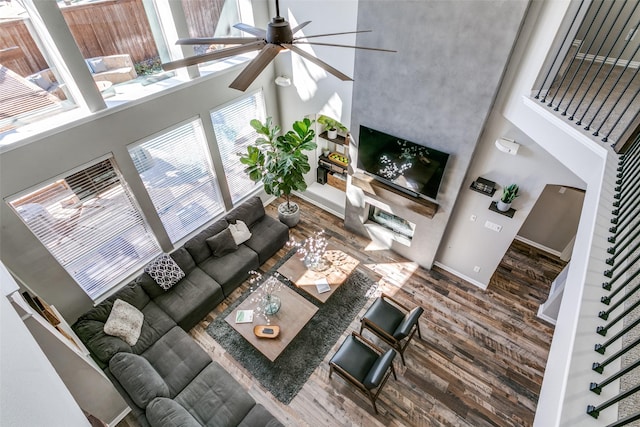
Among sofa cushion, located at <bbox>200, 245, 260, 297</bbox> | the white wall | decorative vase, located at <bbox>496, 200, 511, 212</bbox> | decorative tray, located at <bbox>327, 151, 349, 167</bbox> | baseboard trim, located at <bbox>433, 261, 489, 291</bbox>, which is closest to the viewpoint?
the white wall

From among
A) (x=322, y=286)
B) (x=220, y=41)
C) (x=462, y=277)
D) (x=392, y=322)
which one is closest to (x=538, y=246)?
(x=462, y=277)

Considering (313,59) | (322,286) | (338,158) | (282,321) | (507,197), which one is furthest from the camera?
(338,158)

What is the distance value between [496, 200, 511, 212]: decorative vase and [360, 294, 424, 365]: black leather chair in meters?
1.94

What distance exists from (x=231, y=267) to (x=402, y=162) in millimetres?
3421

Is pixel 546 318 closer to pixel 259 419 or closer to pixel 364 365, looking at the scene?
pixel 364 365

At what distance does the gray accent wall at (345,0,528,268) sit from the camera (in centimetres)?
368

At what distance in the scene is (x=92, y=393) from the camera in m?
3.69

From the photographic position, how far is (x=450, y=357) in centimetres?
487

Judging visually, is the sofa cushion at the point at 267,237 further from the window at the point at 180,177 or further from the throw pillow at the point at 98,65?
the throw pillow at the point at 98,65

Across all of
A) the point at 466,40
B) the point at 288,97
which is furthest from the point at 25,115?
the point at 466,40

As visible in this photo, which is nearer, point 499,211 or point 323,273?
point 499,211

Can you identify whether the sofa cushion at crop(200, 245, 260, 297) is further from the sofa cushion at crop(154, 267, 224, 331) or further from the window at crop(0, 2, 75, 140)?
the window at crop(0, 2, 75, 140)

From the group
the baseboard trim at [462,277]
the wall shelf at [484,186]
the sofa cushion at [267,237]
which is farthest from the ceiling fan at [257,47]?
the baseboard trim at [462,277]

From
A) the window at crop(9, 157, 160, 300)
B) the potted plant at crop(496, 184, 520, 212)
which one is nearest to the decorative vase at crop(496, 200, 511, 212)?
the potted plant at crop(496, 184, 520, 212)
